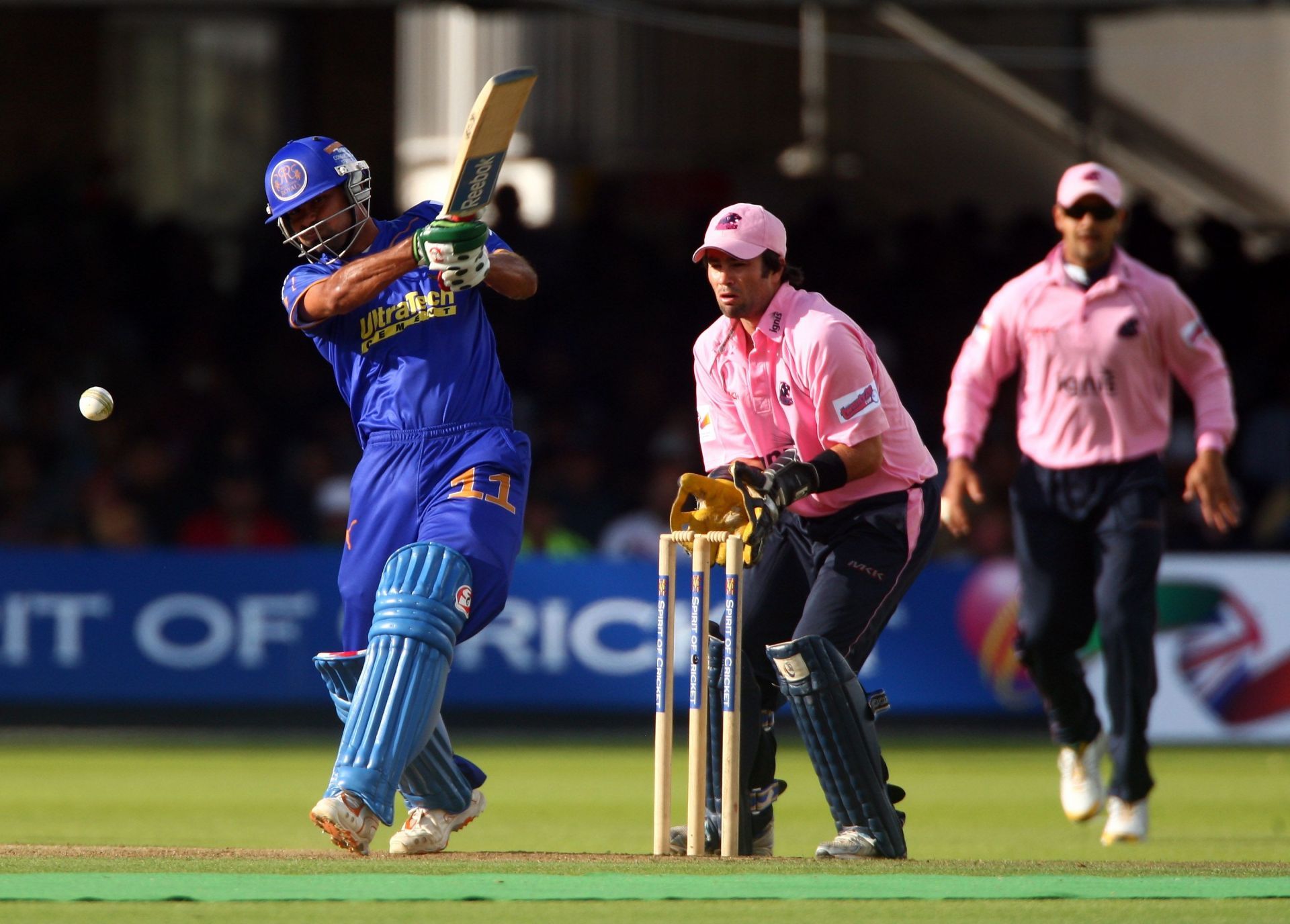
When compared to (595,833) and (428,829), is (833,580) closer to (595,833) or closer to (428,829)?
(428,829)

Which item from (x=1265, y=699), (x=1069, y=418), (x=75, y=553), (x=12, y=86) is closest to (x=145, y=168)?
(x=12, y=86)

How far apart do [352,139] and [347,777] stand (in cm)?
1462

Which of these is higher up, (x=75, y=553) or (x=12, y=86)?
(x=12, y=86)

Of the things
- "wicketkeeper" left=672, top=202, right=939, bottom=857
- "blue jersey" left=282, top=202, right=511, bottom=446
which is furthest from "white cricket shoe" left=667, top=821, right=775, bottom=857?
"blue jersey" left=282, top=202, right=511, bottom=446

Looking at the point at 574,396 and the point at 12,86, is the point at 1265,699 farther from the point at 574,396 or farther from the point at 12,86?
the point at 12,86

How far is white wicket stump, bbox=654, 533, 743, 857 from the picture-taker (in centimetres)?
554

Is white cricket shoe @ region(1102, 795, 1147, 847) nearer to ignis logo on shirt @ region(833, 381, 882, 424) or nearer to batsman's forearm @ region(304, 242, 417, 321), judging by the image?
ignis logo on shirt @ region(833, 381, 882, 424)

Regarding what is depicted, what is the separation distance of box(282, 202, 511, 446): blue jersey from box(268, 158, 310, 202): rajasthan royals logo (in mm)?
223

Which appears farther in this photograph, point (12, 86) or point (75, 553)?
point (12, 86)

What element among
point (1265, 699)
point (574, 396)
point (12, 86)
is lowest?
point (1265, 699)

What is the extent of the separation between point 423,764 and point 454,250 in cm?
151

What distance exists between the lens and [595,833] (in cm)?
731

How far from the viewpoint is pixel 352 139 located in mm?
19312

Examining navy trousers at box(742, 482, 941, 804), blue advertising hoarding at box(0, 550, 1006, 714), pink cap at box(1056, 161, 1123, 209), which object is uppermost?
pink cap at box(1056, 161, 1123, 209)
